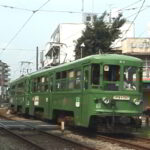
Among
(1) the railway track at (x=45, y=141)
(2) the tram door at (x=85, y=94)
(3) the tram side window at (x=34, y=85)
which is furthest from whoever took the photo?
(3) the tram side window at (x=34, y=85)

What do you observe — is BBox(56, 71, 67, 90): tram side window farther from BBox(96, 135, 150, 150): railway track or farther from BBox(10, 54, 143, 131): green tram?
BBox(96, 135, 150, 150): railway track

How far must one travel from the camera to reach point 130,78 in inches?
707

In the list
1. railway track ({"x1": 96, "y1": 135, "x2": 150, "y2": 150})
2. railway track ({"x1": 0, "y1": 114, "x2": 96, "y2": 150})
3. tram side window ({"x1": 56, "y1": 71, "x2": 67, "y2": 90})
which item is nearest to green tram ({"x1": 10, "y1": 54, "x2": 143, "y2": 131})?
railway track ({"x1": 96, "y1": 135, "x2": 150, "y2": 150})

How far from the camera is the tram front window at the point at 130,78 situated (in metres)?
17.8

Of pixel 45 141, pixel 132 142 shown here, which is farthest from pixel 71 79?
pixel 132 142

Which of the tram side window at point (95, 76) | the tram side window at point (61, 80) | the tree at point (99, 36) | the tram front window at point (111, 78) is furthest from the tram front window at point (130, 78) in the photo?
the tree at point (99, 36)

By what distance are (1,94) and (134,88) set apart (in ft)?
249

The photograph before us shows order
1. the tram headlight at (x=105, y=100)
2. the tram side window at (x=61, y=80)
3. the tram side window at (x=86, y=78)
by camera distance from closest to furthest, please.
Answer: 1. the tram headlight at (x=105, y=100)
2. the tram side window at (x=86, y=78)
3. the tram side window at (x=61, y=80)

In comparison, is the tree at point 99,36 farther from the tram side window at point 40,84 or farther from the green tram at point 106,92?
the green tram at point 106,92

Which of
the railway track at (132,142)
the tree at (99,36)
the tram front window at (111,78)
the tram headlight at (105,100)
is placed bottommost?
the railway track at (132,142)

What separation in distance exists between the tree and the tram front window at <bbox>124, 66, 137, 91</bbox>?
2734cm

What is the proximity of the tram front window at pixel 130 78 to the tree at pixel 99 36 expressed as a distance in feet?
89.7

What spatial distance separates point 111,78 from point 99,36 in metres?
29.2

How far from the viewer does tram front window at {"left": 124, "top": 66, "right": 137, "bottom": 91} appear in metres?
17.8
